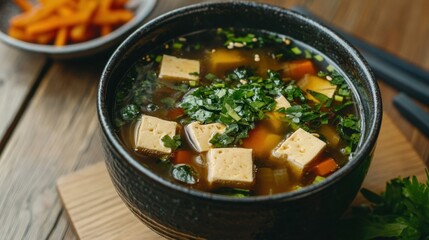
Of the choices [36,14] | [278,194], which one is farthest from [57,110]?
[278,194]

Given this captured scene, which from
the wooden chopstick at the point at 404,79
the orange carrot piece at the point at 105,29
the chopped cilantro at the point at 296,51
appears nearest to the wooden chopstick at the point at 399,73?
the wooden chopstick at the point at 404,79

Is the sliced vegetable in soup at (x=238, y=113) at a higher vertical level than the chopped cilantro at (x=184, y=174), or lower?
higher

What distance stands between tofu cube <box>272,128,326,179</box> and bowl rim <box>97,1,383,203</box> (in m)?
0.10

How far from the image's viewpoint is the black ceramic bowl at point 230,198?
1.44m

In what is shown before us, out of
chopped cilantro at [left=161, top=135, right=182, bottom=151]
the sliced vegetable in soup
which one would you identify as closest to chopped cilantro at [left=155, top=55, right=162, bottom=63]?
the sliced vegetable in soup

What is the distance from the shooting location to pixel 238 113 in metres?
1.76

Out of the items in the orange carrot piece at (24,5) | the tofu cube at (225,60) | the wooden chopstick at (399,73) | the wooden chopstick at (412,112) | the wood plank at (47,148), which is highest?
the tofu cube at (225,60)

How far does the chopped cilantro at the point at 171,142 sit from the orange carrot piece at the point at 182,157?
0.06 ft

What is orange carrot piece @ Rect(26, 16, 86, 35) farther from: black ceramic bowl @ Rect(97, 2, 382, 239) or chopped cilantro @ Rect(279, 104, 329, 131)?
chopped cilantro @ Rect(279, 104, 329, 131)

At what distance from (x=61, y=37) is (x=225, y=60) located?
35.6 inches

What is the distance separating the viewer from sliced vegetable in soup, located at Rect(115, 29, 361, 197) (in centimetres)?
164

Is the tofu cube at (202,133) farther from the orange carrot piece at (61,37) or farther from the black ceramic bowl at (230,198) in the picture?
the orange carrot piece at (61,37)

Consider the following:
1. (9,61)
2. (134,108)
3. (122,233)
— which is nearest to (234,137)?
(134,108)

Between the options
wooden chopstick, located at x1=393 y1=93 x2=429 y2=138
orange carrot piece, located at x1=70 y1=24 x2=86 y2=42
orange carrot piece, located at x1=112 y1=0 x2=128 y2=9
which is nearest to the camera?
wooden chopstick, located at x1=393 y1=93 x2=429 y2=138
